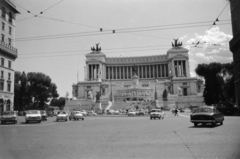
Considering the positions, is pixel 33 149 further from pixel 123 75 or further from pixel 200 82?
pixel 123 75

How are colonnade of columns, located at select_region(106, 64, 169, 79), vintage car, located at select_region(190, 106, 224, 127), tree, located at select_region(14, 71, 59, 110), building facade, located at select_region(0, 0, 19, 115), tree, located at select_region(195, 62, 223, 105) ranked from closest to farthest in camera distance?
vintage car, located at select_region(190, 106, 224, 127), building facade, located at select_region(0, 0, 19, 115), tree, located at select_region(195, 62, 223, 105), tree, located at select_region(14, 71, 59, 110), colonnade of columns, located at select_region(106, 64, 169, 79)

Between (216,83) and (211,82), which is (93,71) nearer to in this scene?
(211,82)

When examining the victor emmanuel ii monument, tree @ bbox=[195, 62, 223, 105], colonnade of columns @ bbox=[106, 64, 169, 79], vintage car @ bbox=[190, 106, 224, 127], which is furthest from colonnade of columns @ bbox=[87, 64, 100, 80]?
vintage car @ bbox=[190, 106, 224, 127]

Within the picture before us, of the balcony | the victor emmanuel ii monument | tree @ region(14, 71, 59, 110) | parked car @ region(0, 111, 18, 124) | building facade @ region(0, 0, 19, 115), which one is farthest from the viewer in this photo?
the victor emmanuel ii monument

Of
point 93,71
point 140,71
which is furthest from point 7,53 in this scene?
point 140,71

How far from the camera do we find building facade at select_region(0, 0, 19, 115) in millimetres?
43869

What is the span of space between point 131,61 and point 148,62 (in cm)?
926

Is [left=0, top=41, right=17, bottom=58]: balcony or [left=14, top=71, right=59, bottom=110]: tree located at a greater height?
[left=0, top=41, right=17, bottom=58]: balcony

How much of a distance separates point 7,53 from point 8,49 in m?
0.85

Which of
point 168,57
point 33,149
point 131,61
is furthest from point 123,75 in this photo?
point 33,149

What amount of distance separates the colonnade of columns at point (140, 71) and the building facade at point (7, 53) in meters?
78.9

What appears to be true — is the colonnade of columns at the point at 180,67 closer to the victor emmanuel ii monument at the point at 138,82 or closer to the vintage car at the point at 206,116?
the victor emmanuel ii monument at the point at 138,82

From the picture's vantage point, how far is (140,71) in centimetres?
12550

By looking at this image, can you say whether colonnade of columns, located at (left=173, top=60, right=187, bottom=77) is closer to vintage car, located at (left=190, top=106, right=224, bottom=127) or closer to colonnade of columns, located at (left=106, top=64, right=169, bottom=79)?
colonnade of columns, located at (left=106, top=64, right=169, bottom=79)
